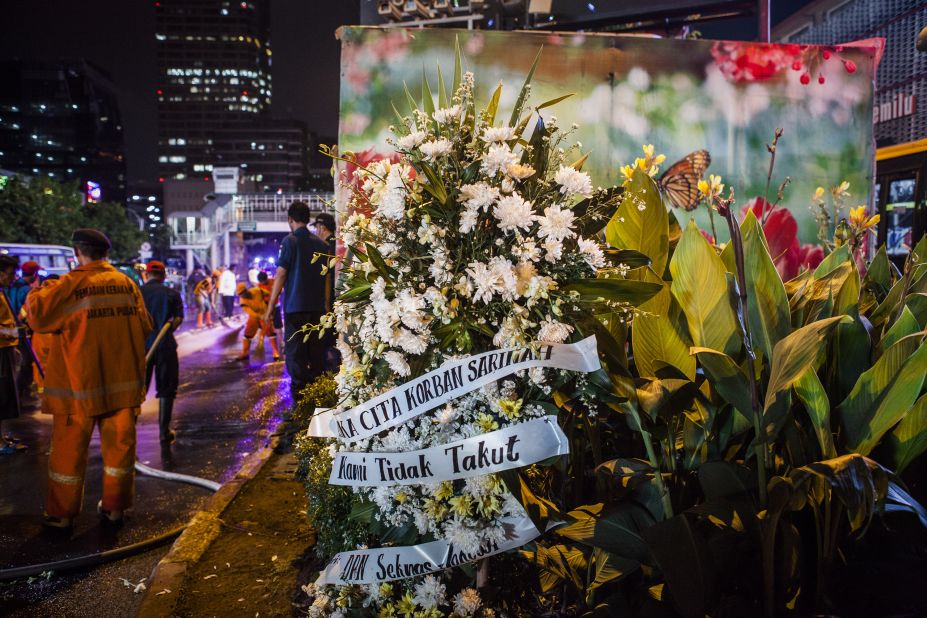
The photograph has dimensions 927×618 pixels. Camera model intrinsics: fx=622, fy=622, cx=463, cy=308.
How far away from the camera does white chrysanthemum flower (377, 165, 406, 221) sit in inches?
84.0

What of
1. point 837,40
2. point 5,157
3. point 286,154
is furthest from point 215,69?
point 837,40

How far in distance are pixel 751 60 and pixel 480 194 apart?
3936 millimetres

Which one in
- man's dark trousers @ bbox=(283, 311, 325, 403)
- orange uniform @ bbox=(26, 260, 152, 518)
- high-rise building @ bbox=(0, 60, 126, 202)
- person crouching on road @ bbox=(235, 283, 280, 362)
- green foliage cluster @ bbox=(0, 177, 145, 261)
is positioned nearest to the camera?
orange uniform @ bbox=(26, 260, 152, 518)

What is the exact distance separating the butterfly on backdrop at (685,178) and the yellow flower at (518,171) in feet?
10.2

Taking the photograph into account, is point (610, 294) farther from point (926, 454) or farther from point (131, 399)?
point (131, 399)

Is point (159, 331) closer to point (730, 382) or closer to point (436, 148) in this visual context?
point (436, 148)

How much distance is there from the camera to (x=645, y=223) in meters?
2.66

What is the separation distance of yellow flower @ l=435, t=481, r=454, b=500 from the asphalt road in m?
2.39

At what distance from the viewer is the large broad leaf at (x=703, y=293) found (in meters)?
2.30

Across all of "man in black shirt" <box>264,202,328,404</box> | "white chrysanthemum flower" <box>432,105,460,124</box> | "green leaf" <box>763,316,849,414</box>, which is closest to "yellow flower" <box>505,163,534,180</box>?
"white chrysanthemum flower" <box>432,105,460,124</box>

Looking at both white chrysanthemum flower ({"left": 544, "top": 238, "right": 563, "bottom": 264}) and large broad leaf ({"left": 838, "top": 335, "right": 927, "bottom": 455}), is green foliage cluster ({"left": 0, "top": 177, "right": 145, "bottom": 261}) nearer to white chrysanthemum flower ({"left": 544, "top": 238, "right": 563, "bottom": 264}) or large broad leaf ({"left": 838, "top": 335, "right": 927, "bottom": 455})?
white chrysanthemum flower ({"left": 544, "top": 238, "right": 563, "bottom": 264})

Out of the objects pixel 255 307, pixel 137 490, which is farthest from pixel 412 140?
pixel 255 307

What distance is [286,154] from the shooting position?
16800cm

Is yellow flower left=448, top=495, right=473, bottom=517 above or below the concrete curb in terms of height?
above
